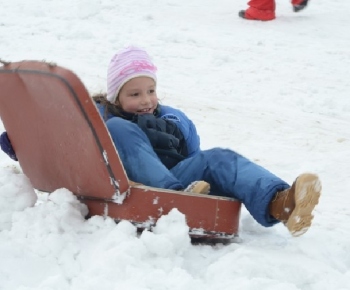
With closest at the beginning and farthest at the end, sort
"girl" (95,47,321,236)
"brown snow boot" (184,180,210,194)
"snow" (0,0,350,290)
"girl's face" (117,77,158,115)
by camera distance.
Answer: "snow" (0,0,350,290) < "girl" (95,47,321,236) < "brown snow boot" (184,180,210,194) < "girl's face" (117,77,158,115)

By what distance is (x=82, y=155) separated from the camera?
2666 mm

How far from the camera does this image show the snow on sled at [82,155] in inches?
99.3

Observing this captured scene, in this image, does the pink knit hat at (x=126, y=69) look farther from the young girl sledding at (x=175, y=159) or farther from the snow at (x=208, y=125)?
the snow at (x=208, y=125)

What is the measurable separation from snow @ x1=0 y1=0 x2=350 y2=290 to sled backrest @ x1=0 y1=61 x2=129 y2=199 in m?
0.11

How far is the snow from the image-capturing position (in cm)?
240

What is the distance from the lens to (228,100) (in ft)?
18.8

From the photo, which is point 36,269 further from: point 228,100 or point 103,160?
point 228,100

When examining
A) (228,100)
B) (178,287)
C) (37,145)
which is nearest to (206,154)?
(37,145)

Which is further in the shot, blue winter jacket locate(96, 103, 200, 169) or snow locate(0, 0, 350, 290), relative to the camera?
blue winter jacket locate(96, 103, 200, 169)

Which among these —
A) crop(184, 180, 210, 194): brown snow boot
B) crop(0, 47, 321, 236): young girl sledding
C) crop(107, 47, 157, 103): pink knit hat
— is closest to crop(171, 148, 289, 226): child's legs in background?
crop(0, 47, 321, 236): young girl sledding

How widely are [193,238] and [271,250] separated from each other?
0.31 m

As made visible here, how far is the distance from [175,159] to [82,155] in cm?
67

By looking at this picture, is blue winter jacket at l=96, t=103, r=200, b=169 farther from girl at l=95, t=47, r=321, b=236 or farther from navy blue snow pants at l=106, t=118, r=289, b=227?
navy blue snow pants at l=106, t=118, r=289, b=227

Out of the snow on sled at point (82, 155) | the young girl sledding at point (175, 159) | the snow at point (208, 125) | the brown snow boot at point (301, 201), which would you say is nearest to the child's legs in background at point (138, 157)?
the young girl sledding at point (175, 159)
